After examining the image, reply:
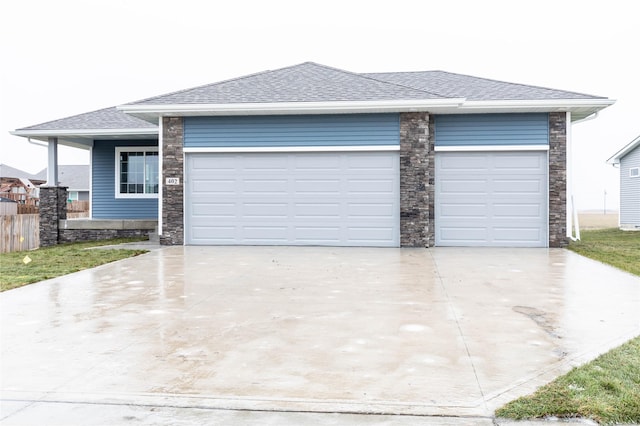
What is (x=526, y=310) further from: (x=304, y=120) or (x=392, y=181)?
(x=304, y=120)

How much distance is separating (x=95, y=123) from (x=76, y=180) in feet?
109

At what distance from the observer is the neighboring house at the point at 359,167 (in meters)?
13.9

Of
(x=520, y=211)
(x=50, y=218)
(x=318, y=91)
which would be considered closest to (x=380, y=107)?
(x=318, y=91)

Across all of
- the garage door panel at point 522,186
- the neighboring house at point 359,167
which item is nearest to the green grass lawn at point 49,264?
the neighboring house at point 359,167

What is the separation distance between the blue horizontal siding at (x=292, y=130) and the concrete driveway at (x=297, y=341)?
530 cm

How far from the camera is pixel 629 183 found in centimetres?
2586

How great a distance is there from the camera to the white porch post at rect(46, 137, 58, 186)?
1727 cm

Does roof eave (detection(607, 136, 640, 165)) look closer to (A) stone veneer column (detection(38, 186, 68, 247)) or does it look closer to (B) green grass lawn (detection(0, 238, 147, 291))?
(B) green grass lawn (detection(0, 238, 147, 291))

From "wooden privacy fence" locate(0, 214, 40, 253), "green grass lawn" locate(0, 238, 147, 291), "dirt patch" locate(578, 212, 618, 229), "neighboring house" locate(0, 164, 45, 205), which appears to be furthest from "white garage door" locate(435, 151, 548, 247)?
"neighboring house" locate(0, 164, 45, 205)

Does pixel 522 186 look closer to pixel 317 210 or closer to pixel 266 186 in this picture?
pixel 317 210

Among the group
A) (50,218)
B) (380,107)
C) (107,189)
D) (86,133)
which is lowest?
(50,218)

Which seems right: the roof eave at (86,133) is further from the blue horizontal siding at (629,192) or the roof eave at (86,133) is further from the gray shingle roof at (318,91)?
the blue horizontal siding at (629,192)

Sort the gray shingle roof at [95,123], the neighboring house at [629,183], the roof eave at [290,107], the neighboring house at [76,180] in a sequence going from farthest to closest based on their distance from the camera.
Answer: the neighboring house at [76,180] → the neighboring house at [629,183] → the gray shingle roof at [95,123] → the roof eave at [290,107]

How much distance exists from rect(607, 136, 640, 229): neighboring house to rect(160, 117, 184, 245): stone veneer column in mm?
20075
